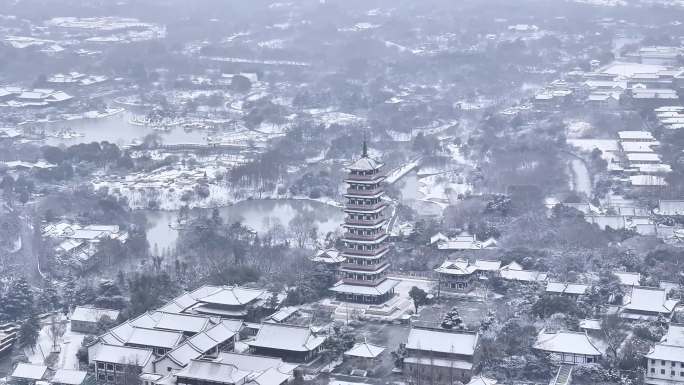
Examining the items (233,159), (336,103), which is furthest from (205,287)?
(336,103)

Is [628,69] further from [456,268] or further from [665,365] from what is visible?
[665,365]

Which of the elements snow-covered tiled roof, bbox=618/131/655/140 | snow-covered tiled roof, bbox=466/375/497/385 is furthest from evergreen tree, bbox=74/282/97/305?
snow-covered tiled roof, bbox=618/131/655/140

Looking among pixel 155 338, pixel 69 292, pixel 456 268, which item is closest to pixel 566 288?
pixel 456 268

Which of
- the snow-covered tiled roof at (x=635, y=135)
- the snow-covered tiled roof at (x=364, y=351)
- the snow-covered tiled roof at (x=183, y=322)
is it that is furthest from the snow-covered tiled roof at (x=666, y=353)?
the snow-covered tiled roof at (x=635, y=135)

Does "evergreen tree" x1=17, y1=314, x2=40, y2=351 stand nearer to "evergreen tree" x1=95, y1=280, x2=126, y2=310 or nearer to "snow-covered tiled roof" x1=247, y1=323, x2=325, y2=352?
"evergreen tree" x1=95, y1=280, x2=126, y2=310

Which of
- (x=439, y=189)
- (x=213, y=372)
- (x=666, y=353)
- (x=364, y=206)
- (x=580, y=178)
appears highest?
(x=364, y=206)

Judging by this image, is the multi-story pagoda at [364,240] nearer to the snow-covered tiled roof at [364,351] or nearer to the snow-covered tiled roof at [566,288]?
the snow-covered tiled roof at [364,351]

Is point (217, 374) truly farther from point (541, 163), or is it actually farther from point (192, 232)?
point (541, 163)
